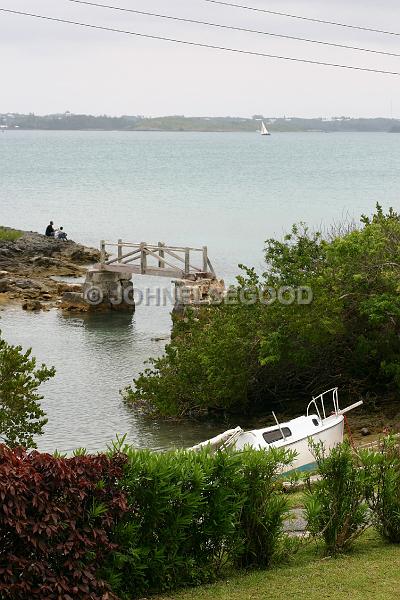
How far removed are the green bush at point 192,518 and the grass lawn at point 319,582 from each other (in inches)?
9.3

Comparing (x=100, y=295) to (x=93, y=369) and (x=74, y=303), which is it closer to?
(x=74, y=303)

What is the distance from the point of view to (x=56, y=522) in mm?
10281

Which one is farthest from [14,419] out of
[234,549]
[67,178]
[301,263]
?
[67,178]

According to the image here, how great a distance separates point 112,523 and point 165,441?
16450 millimetres

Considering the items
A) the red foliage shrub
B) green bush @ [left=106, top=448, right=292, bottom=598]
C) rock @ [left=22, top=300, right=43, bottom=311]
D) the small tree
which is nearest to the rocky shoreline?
rock @ [left=22, top=300, right=43, bottom=311]

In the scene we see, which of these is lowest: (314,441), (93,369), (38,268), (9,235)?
(93,369)

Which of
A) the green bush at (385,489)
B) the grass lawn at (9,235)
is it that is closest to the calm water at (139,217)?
the grass lawn at (9,235)

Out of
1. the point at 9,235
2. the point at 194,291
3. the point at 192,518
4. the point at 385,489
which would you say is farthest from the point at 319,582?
the point at 9,235

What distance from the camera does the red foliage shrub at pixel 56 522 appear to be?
10141 mm

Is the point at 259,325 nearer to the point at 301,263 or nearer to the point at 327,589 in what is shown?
the point at 301,263

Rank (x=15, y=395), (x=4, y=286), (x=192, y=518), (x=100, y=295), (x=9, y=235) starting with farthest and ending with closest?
(x=9, y=235) < (x=4, y=286) < (x=100, y=295) < (x=15, y=395) < (x=192, y=518)

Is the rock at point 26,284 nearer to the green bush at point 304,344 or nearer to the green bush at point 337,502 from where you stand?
the green bush at point 304,344

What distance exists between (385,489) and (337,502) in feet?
1.83

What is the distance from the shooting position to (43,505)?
10266 millimetres
